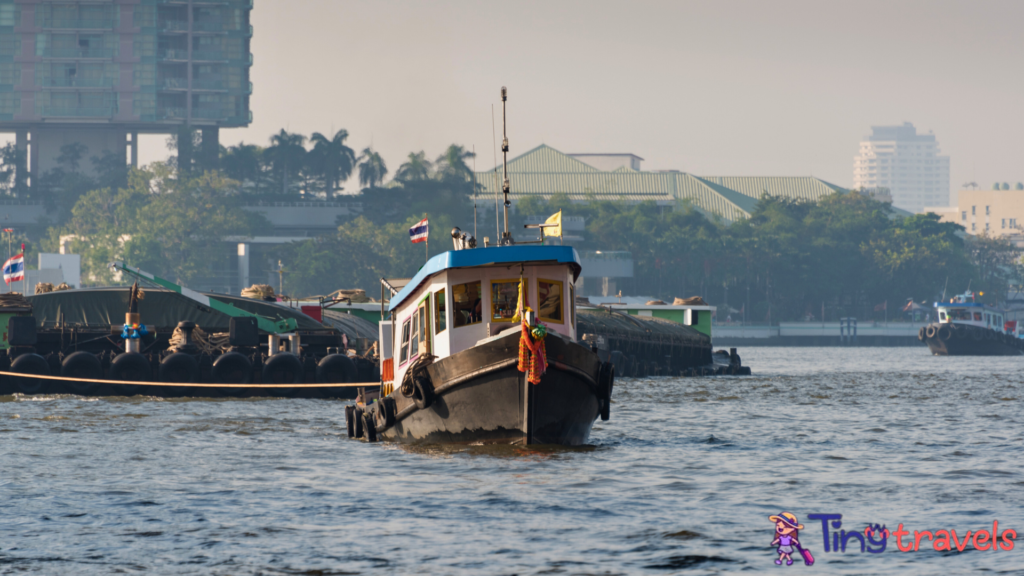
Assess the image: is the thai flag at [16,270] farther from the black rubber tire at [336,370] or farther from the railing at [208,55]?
the railing at [208,55]

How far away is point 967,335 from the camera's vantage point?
4584 inches

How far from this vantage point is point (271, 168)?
7293 inches

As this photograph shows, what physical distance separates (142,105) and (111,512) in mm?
179636

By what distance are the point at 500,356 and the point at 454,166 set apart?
143944 mm

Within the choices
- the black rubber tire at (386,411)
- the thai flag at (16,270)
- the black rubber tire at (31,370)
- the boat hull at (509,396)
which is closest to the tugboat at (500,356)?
the boat hull at (509,396)

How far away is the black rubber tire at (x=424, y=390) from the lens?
23.4m

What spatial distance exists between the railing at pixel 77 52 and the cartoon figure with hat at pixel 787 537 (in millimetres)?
184766

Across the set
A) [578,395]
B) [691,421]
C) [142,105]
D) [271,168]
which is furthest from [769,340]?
[578,395]

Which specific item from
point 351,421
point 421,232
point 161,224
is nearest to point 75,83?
point 161,224

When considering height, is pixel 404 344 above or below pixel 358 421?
above

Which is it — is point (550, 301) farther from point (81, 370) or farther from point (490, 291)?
point (81, 370)

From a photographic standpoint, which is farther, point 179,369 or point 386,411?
point 179,369

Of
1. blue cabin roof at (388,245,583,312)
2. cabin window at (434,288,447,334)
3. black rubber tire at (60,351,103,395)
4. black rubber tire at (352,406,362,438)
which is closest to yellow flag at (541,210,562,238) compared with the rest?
blue cabin roof at (388,245,583,312)

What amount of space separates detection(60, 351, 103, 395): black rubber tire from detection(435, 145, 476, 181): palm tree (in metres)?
124
